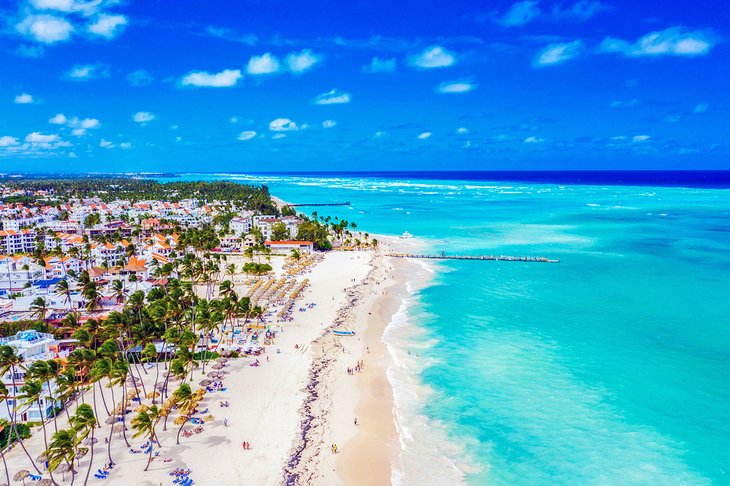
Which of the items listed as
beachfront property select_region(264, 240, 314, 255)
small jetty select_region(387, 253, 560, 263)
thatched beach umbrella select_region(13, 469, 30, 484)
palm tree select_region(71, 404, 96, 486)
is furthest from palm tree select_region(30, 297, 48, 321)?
→ small jetty select_region(387, 253, 560, 263)

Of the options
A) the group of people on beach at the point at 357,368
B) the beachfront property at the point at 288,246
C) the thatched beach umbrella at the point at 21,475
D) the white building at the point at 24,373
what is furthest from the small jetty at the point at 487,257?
the thatched beach umbrella at the point at 21,475

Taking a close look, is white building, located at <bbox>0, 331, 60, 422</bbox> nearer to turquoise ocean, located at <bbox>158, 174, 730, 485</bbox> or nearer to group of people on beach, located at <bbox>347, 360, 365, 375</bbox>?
group of people on beach, located at <bbox>347, 360, 365, 375</bbox>

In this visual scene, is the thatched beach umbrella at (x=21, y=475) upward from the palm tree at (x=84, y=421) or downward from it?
downward

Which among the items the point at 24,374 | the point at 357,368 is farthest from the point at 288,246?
the point at 24,374

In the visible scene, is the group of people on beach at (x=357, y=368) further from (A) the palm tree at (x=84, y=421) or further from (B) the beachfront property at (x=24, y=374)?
(B) the beachfront property at (x=24, y=374)

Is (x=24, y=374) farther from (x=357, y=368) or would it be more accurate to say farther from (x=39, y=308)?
(x=357, y=368)

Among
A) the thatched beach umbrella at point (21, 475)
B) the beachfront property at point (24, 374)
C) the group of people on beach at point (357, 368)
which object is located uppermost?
the beachfront property at point (24, 374)
